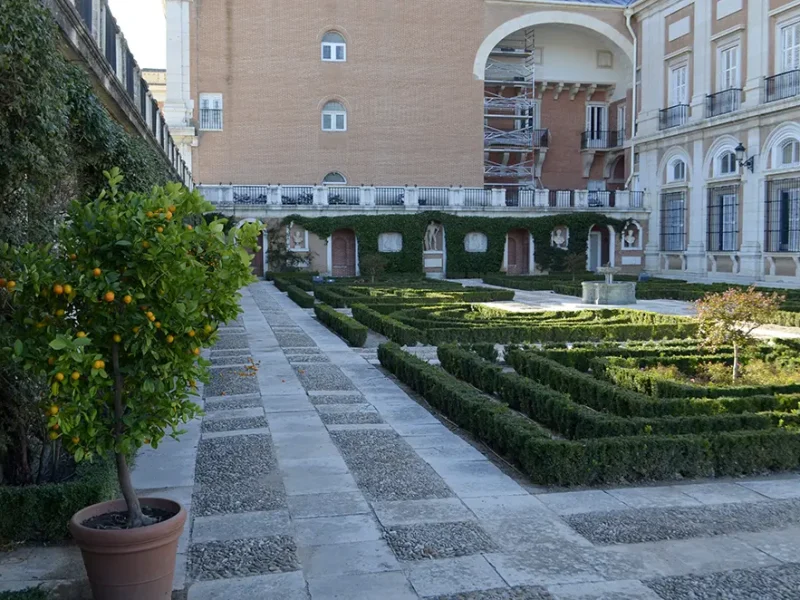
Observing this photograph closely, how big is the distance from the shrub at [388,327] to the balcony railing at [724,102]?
19.9 metres

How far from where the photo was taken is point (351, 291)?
23.1 meters

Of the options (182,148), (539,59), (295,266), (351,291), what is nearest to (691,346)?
(351,291)

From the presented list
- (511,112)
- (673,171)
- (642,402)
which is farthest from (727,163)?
(642,402)

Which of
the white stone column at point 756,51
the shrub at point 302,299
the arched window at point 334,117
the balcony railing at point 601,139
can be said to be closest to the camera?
the shrub at point 302,299

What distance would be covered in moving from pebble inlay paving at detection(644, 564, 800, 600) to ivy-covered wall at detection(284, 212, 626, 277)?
3250cm

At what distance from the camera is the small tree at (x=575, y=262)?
37.1 m

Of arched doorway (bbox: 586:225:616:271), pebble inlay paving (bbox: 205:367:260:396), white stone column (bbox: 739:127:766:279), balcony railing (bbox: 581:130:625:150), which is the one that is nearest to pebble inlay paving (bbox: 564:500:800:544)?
pebble inlay paving (bbox: 205:367:260:396)

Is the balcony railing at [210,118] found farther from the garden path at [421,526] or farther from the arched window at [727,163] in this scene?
the garden path at [421,526]

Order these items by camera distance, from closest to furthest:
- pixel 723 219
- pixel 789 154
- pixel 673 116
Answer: pixel 789 154 → pixel 723 219 → pixel 673 116

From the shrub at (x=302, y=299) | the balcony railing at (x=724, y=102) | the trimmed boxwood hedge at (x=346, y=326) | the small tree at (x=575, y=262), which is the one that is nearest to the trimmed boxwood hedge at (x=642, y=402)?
the trimmed boxwood hedge at (x=346, y=326)

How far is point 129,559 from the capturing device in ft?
13.5

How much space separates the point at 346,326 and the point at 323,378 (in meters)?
4.00

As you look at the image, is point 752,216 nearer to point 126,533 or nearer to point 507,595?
point 507,595

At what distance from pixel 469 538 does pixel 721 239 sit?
2999 centimetres
